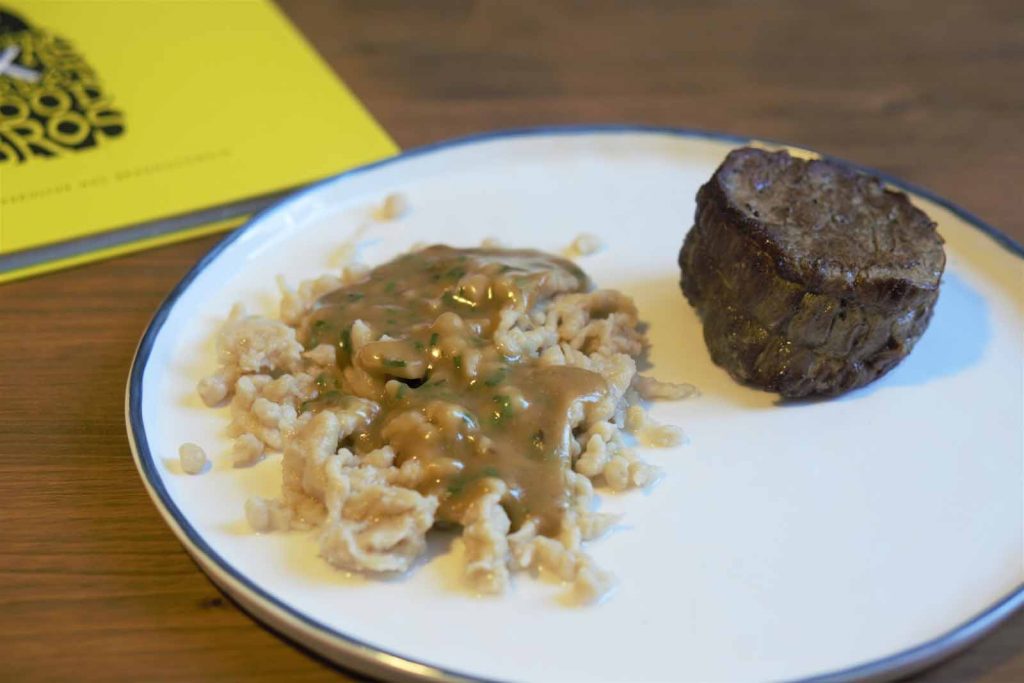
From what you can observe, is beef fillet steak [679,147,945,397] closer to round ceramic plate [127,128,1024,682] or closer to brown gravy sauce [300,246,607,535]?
round ceramic plate [127,128,1024,682]

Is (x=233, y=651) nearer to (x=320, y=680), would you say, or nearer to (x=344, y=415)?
(x=320, y=680)

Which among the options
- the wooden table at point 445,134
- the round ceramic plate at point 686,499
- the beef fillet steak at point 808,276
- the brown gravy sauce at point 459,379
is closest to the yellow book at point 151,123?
the wooden table at point 445,134

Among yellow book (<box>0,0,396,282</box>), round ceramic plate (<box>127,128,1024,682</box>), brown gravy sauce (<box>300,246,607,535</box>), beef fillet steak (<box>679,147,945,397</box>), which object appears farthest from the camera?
yellow book (<box>0,0,396,282</box>)

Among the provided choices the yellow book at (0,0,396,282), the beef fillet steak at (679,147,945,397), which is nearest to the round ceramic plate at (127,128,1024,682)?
the beef fillet steak at (679,147,945,397)

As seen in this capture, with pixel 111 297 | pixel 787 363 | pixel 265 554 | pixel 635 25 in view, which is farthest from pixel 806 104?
pixel 265 554

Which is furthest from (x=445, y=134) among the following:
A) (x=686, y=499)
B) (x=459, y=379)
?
(x=686, y=499)

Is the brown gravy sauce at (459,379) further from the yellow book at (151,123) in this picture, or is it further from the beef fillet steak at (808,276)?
the yellow book at (151,123)
